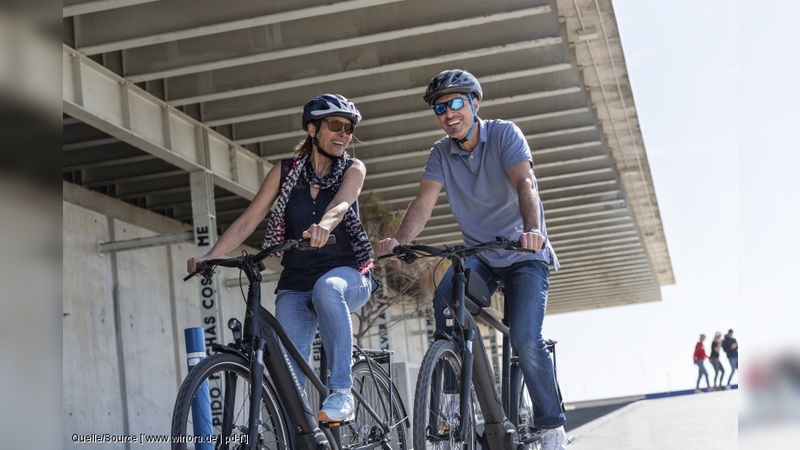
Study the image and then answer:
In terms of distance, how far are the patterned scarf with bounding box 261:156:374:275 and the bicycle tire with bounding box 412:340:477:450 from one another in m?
0.59

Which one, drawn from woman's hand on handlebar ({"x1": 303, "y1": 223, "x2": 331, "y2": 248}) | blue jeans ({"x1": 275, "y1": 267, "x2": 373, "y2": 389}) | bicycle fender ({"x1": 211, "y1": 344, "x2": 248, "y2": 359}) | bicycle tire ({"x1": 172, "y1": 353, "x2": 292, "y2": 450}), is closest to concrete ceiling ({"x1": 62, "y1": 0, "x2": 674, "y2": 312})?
blue jeans ({"x1": 275, "y1": 267, "x2": 373, "y2": 389})

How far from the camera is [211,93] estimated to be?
12547 mm

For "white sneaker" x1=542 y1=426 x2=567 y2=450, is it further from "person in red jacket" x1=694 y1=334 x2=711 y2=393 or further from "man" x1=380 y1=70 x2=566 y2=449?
"person in red jacket" x1=694 y1=334 x2=711 y2=393

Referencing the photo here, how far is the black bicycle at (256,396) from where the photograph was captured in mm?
3568

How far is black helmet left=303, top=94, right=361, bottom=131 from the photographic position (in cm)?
460

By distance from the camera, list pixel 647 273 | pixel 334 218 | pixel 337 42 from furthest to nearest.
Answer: pixel 647 273 → pixel 337 42 → pixel 334 218

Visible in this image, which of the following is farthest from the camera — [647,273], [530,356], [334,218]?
[647,273]

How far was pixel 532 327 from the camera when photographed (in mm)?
4992

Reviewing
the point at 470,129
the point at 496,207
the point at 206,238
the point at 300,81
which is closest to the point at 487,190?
the point at 496,207

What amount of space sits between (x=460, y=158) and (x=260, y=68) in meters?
7.54

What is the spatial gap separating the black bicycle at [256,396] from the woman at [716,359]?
81.6ft
